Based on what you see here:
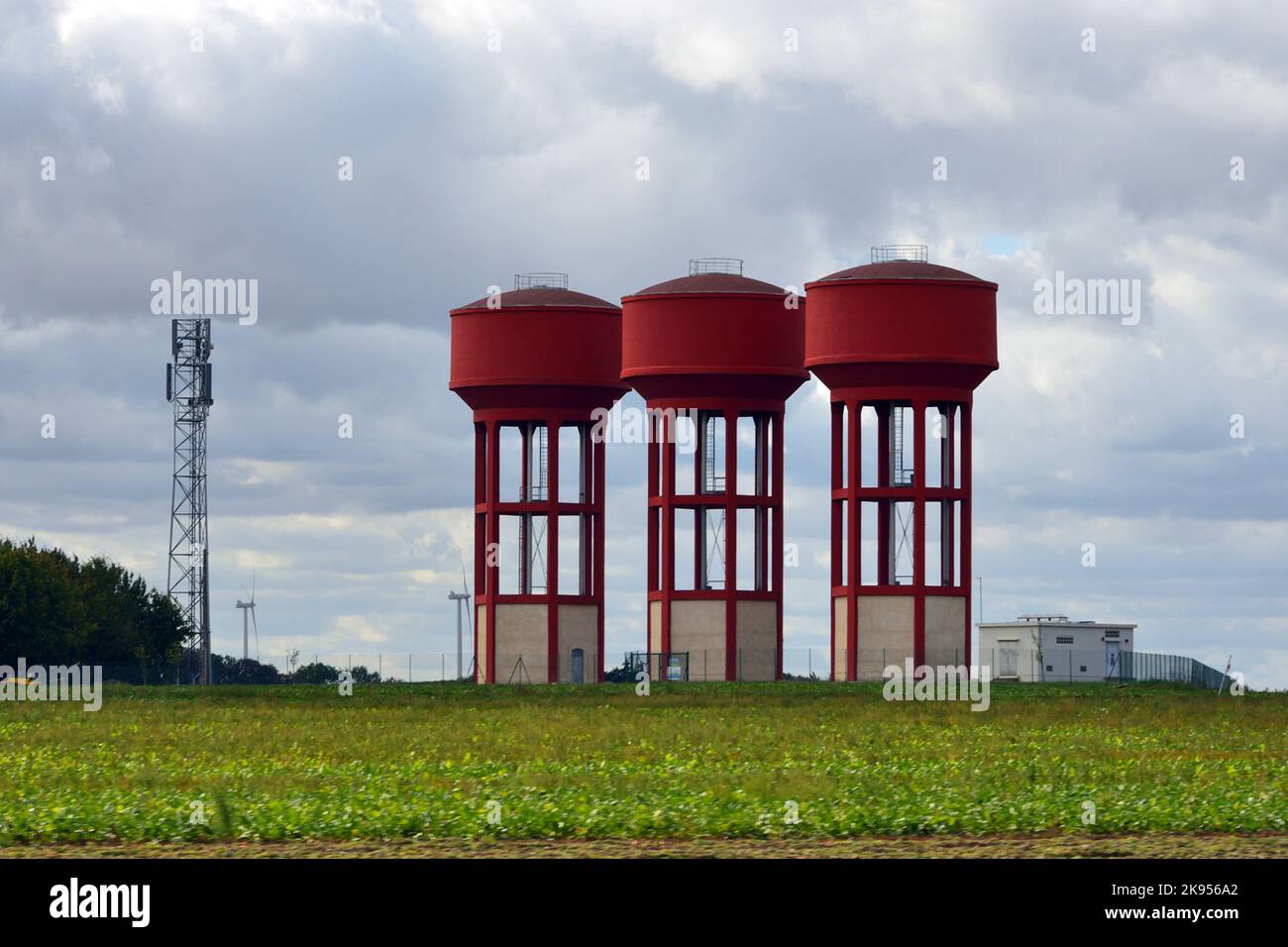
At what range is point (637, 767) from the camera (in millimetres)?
43094

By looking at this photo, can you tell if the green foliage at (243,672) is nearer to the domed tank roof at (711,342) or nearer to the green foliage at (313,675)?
the green foliage at (313,675)

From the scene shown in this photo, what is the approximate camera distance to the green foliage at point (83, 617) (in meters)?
116

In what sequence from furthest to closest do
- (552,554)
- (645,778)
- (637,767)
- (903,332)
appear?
1. (552,554)
2. (903,332)
3. (637,767)
4. (645,778)

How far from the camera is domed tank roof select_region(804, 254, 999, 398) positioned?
87.5 meters

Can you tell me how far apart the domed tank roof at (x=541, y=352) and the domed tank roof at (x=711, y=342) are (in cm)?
418

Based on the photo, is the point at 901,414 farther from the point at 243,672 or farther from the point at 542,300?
the point at 243,672

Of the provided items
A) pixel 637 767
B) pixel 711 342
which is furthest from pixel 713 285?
pixel 637 767

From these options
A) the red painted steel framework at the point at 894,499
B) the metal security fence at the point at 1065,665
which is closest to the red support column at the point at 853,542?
the red painted steel framework at the point at 894,499

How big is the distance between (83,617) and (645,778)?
8607 centimetres

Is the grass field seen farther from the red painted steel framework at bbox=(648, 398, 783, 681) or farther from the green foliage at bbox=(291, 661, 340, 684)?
the green foliage at bbox=(291, 661, 340, 684)
